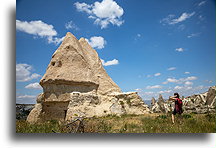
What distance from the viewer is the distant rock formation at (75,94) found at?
24.5 ft

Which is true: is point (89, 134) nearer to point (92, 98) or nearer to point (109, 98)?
point (92, 98)

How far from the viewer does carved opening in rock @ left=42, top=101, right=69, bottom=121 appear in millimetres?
7584

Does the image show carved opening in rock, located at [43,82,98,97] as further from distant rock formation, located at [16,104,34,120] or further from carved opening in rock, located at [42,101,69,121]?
distant rock formation, located at [16,104,34,120]

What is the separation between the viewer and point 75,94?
7531 millimetres

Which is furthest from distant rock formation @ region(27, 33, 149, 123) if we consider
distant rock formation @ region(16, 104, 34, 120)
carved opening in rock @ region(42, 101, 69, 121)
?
distant rock formation @ region(16, 104, 34, 120)

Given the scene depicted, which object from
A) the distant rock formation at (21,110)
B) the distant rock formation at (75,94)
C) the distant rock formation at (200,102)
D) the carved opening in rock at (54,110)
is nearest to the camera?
the distant rock formation at (21,110)

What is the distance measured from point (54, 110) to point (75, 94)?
1.22 metres

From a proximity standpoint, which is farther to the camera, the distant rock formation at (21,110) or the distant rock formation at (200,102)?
the distant rock formation at (200,102)

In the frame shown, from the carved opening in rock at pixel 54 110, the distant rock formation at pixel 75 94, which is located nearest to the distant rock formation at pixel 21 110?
the distant rock formation at pixel 75 94

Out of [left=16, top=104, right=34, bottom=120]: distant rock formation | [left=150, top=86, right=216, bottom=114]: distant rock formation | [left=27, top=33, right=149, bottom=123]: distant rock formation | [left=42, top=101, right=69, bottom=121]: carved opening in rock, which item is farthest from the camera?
[left=42, top=101, right=69, bottom=121]: carved opening in rock

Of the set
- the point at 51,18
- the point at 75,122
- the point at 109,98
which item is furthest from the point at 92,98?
the point at 51,18

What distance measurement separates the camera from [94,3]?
175 inches

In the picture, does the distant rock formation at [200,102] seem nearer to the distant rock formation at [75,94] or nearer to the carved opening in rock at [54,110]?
the distant rock formation at [75,94]
